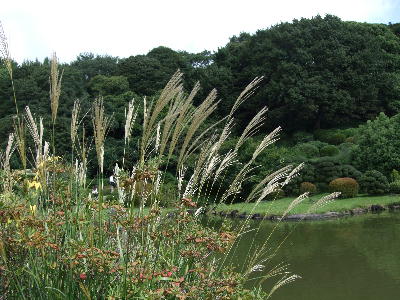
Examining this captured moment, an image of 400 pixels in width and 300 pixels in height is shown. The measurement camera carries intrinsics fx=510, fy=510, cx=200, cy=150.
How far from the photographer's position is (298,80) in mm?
23312

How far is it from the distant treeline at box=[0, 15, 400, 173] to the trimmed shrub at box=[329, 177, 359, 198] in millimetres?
8811

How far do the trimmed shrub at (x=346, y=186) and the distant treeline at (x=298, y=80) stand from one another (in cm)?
881

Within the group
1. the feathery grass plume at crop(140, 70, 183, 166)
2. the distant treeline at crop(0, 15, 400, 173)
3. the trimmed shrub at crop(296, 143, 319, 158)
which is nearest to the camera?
the feathery grass plume at crop(140, 70, 183, 166)

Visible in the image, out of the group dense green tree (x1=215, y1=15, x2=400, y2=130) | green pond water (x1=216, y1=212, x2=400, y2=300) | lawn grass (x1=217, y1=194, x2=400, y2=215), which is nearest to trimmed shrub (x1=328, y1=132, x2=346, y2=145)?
dense green tree (x1=215, y1=15, x2=400, y2=130)

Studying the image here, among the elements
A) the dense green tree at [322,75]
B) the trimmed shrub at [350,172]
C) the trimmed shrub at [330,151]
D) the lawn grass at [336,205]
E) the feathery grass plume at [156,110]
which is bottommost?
the lawn grass at [336,205]

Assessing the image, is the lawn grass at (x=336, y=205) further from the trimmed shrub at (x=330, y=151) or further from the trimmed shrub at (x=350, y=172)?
the trimmed shrub at (x=330, y=151)

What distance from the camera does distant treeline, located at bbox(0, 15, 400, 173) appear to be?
75.2 feet

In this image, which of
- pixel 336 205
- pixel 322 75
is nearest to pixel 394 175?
pixel 336 205

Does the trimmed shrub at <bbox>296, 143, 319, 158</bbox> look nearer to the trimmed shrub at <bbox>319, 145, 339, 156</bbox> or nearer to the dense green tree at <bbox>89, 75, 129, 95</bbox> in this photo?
the trimmed shrub at <bbox>319, 145, 339, 156</bbox>

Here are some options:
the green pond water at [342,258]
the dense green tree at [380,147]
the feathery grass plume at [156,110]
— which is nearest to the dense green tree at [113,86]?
the dense green tree at [380,147]

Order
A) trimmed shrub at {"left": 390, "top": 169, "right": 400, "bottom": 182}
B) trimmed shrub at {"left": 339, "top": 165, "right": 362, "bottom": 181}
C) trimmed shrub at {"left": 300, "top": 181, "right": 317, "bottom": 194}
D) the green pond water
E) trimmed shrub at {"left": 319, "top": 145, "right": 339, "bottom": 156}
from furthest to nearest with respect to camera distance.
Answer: trimmed shrub at {"left": 319, "top": 145, "right": 339, "bottom": 156}, trimmed shrub at {"left": 339, "top": 165, "right": 362, "bottom": 181}, trimmed shrub at {"left": 300, "top": 181, "right": 317, "bottom": 194}, trimmed shrub at {"left": 390, "top": 169, "right": 400, "bottom": 182}, the green pond water

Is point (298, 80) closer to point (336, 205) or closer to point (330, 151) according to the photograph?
point (330, 151)

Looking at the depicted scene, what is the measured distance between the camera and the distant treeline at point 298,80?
22.9 meters

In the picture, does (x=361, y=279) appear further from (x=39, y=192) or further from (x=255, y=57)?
(x=255, y=57)
